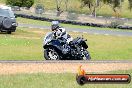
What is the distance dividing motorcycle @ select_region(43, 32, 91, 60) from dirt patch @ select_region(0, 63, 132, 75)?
1805 mm

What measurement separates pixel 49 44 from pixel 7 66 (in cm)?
339

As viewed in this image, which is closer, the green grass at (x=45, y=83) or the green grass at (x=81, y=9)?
the green grass at (x=45, y=83)

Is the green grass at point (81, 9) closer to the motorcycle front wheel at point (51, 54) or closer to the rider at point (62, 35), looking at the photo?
the motorcycle front wheel at point (51, 54)

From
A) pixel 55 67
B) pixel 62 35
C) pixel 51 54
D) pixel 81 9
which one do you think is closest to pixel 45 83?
pixel 55 67

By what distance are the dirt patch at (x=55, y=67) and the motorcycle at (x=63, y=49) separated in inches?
71.1

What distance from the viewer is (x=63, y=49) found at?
58.3 ft

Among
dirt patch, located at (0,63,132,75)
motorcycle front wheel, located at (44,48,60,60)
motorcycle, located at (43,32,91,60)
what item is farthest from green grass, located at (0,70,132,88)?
motorcycle front wheel, located at (44,48,60,60)

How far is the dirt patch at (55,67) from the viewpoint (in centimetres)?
1370

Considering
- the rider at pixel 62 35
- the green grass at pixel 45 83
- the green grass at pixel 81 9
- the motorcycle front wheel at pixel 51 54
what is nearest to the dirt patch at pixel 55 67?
the rider at pixel 62 35

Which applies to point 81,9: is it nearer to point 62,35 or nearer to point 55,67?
point 62,35

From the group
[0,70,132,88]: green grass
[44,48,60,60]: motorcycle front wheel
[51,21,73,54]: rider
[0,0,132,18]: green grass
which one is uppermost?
[0,70,132,88]: green grass

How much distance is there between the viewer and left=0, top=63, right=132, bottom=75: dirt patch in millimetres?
13698

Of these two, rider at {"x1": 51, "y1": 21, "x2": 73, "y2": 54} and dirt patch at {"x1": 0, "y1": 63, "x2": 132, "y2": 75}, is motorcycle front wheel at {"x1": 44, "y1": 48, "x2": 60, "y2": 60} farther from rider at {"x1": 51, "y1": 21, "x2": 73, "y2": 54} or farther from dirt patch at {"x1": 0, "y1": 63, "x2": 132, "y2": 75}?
dirt patch at {"x1": 0, "y1": 63, "x2": 132, "y2": 75}

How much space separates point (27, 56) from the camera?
2050 centimetres
